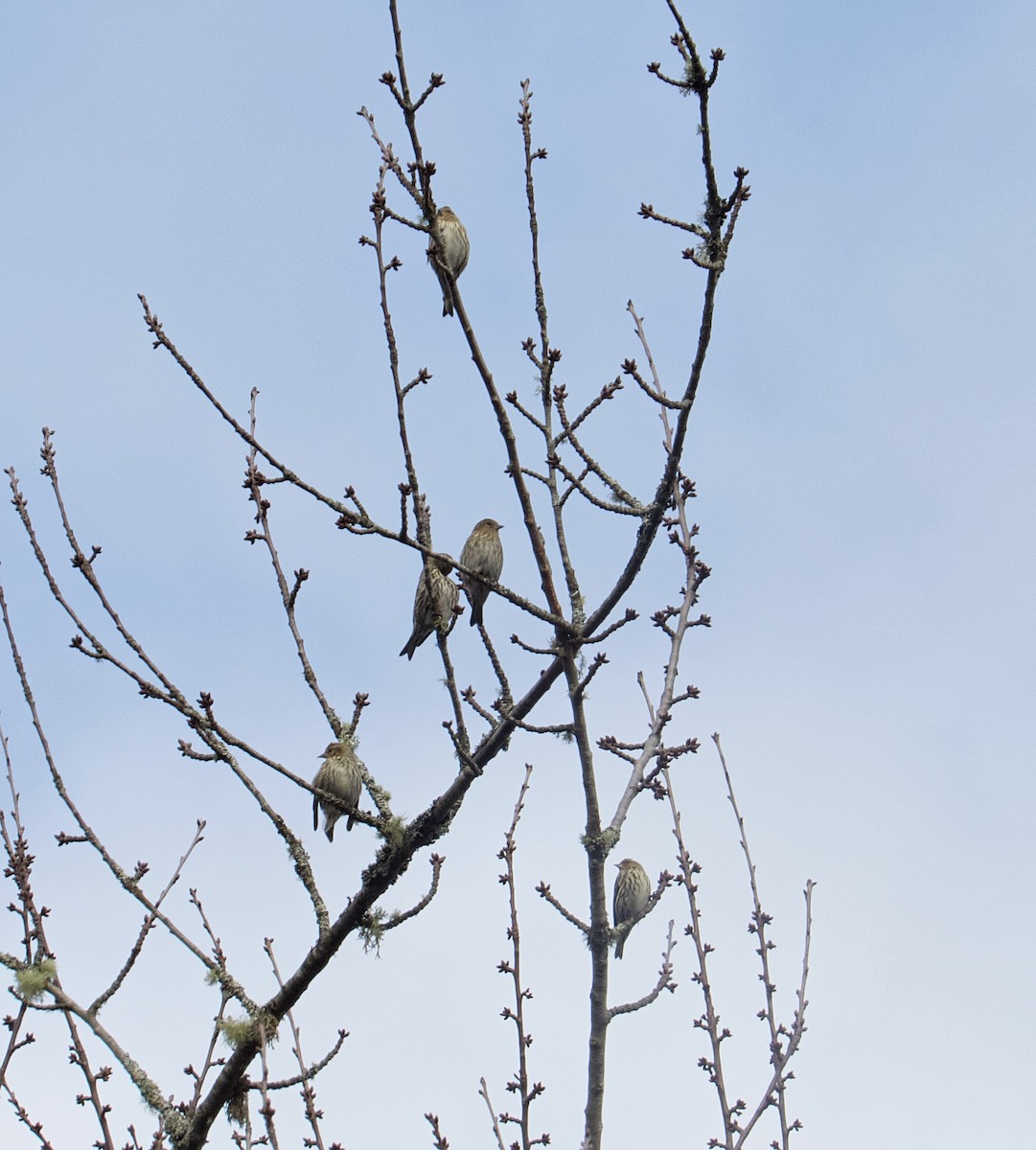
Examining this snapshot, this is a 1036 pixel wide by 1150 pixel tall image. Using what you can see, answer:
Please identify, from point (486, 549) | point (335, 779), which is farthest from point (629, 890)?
point (335, 779)

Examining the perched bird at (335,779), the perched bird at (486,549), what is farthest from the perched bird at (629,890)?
the perched bird at (335,779)

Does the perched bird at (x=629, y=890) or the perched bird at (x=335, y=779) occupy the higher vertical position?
the perched bird at (x=629, y=890)

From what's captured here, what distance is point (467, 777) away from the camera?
509 centimetres

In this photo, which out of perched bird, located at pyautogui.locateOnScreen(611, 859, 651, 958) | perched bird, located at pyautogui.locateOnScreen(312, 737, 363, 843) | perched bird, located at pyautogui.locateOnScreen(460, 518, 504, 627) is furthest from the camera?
perched bird, located at pyautogui.locateOnScreen(611, 859, 651, 958)

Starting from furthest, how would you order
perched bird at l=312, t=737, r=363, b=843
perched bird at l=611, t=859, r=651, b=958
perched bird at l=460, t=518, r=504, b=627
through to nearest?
1. perched bird at l=611, t=859, r=651, b=958
2. perched bird at l=460, t=518, r=504, b=627
3. perched bird at l=312, t=737, r=363, b=843

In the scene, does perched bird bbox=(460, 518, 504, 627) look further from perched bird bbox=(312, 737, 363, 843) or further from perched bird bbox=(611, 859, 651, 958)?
perched bird bbox=(611, 859, 651, 958)

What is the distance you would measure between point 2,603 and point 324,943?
193cm

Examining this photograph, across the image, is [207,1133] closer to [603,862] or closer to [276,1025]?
[276,1025]

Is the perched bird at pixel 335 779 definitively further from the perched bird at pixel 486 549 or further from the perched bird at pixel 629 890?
the perched bird at pixel 629 890

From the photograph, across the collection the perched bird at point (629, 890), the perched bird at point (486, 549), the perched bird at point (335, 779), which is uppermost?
the perched bird at point (486, 549)

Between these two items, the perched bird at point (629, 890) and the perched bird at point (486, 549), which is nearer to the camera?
the perched bird at point (486, 549)

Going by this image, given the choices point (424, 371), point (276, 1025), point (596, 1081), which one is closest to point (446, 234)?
point (424, 371)

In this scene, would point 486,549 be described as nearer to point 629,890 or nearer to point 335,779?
point 335,779

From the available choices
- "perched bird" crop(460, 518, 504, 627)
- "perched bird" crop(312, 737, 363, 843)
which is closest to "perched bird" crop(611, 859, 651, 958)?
"perched bird" crop(460, 518, 504, 627)
